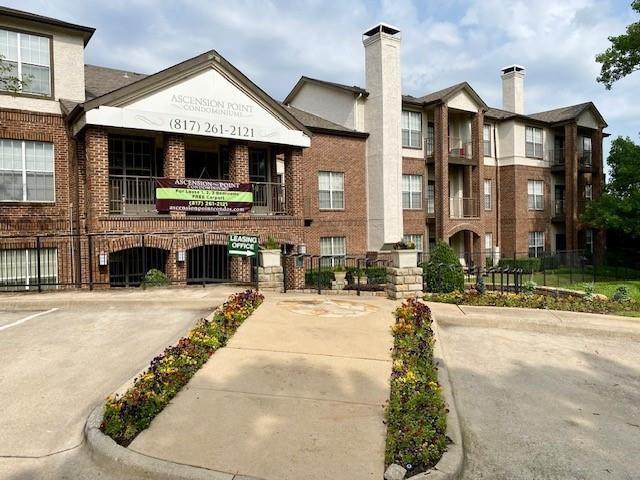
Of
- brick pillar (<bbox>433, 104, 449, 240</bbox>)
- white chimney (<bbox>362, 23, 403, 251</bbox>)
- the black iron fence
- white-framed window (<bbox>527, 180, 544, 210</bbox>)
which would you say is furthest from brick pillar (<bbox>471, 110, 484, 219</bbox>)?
the black iron fence

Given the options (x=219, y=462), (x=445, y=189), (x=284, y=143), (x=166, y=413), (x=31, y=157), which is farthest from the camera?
(x=445, y=189)

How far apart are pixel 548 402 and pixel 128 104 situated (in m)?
14.2

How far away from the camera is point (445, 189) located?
2525 cm

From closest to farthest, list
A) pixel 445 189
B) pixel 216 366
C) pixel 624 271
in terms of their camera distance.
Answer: pixel 216 366 → pixel 445 189 → pixel 624 271

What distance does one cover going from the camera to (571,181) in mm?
30500

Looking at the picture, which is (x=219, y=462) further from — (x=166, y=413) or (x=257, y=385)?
(x=257, y=385)

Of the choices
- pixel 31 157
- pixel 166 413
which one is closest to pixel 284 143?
pixel 31 157

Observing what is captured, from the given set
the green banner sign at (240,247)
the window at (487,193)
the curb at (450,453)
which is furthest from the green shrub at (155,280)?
the window at (487,193)

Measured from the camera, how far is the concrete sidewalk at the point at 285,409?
412 centimetres

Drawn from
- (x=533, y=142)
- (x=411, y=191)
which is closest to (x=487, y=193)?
(x=533, y=142)

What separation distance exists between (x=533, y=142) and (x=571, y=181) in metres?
3.44

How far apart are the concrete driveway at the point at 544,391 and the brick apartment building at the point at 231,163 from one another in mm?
7611

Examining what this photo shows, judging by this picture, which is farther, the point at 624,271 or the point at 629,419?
the point at 624,271

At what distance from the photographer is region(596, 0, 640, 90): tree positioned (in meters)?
23.2
